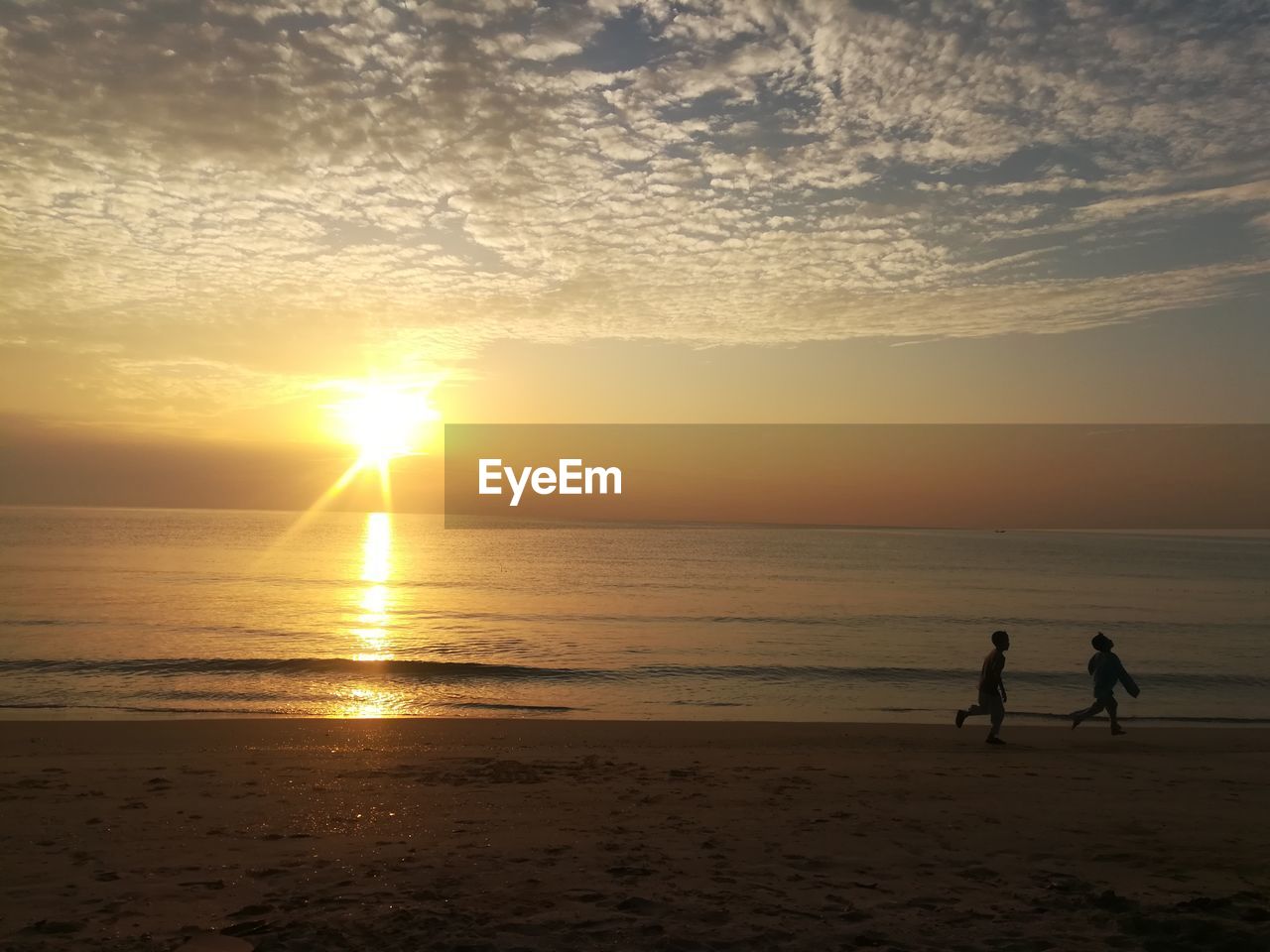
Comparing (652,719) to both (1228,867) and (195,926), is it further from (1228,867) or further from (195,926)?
(195,926)

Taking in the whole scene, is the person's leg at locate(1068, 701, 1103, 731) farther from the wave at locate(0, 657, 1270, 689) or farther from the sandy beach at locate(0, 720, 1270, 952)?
the wave at locate(0, 657, 1270, 689)

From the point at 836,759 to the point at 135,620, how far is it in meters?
30.6

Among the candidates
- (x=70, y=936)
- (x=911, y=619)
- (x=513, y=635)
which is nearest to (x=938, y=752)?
(x=70, y=936)

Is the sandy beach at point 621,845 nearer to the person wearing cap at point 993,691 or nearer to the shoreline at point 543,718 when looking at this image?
the person wearing cap at point 993,691

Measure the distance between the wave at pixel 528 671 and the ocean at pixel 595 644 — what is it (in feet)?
0.39

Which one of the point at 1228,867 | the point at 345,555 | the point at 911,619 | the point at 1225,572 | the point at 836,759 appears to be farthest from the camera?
the point at 345,555

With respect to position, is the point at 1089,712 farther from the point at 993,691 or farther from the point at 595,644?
the point at 595,644

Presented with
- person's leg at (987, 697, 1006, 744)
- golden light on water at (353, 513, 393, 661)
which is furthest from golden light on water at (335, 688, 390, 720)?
person's leg at (987, 697, 1006, 744)

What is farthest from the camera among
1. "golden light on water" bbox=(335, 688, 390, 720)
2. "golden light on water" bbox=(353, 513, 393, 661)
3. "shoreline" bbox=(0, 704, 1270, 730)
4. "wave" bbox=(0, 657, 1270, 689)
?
"golden light on water" bbox=(353, 513, 393, 661)

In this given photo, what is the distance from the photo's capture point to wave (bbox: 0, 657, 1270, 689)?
24.6 metres

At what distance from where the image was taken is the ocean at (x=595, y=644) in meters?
21.2

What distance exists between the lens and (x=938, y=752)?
14375 millimetres

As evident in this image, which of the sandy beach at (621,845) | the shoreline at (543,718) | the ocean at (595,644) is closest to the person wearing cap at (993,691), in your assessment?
the sandy beach at (621,845)

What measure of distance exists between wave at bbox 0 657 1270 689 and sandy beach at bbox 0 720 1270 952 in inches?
389
